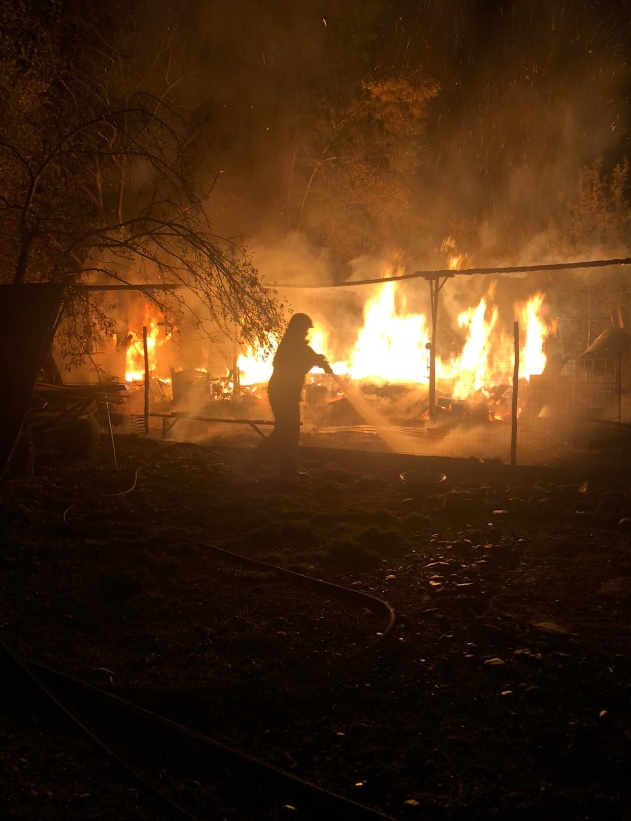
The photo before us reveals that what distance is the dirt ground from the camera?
306 cm

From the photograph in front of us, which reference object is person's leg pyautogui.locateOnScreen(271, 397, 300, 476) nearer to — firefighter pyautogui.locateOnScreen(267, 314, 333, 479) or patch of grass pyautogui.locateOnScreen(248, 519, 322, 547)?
firefighter pyautogui.locateOnScreen(267, 314, 333, 479)

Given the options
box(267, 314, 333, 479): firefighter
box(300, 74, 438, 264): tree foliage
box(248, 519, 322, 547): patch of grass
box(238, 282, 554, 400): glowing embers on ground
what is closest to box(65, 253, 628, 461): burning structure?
box(238, 282, 554, 400): glowing embers on ground

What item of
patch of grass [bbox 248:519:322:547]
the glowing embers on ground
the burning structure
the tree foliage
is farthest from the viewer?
the tree foliage

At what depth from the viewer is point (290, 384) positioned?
964cm

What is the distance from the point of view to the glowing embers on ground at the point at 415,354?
60.3 feet

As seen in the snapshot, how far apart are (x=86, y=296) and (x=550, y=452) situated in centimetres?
868

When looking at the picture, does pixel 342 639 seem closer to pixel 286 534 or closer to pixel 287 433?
pixel 286 534

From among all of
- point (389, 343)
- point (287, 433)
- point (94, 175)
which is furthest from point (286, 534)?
point (94, 175)

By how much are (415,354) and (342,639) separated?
1659 centimetres

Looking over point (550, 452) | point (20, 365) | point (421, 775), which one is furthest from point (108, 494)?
point (550, 452)

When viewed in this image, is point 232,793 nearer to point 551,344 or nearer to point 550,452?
point 550,452

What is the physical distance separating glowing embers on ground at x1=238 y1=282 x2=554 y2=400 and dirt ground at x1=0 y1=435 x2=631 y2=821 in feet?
31.9

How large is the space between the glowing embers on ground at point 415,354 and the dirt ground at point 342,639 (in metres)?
9.73

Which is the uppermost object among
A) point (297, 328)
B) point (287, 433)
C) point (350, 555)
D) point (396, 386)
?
point (297, 328)
